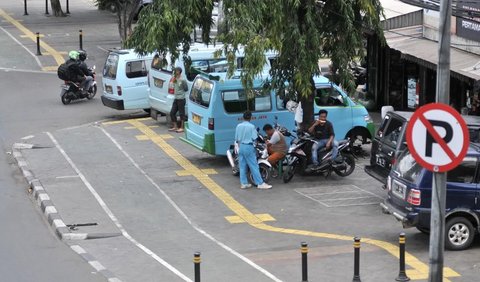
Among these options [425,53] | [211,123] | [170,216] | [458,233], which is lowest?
[170,216]

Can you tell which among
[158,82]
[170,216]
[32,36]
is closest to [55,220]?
[170,216]

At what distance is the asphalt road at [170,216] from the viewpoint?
15.7 meters

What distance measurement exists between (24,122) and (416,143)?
19335 mm

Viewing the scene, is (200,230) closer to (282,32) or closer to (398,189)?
(398,189)

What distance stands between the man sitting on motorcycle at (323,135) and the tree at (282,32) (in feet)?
2.31

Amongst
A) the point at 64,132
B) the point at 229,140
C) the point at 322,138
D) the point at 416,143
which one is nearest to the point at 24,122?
the point at 64,132

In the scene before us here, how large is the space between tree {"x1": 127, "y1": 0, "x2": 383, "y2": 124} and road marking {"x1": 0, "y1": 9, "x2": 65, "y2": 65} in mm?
17687

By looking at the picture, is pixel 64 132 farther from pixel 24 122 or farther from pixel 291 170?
pixel 291 170

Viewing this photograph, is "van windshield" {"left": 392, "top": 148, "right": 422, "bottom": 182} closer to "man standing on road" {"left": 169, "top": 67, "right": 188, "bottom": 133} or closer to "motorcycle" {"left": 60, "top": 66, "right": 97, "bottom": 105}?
"man standing on road" {"left": 169, "top": 67, "right": 188, "bottom": 133}

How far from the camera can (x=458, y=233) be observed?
53.1 feet

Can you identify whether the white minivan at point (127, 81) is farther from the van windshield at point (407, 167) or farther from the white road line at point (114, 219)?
the van windshield at point (407, 167)

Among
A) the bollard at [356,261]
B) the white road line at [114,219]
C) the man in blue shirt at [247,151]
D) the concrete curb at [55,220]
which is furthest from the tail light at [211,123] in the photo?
the bollard at [356,261]

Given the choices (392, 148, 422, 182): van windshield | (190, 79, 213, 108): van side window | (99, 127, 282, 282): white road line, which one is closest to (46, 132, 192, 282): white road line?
(99, 127, 282, 282): white road line

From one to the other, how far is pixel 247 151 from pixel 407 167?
15.8 ft
